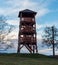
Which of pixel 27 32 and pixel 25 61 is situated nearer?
pixel 25 61

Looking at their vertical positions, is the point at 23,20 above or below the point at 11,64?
above

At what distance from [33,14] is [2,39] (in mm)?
13466

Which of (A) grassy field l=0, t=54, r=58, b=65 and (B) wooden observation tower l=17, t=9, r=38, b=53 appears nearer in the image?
(A) grassy field l=0, t=54, r=58, b=65

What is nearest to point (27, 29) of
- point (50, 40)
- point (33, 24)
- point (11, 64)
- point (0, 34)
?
Answer: point (33, 24)

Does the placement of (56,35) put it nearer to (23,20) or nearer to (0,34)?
(23,20)

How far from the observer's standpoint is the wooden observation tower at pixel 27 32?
5709cm

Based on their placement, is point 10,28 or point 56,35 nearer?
point 10,28

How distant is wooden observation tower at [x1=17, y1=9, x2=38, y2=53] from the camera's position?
2248 inches

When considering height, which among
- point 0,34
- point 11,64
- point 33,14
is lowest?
point 11,64

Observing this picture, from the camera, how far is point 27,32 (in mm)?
57250

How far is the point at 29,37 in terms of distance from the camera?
57469 millimetres

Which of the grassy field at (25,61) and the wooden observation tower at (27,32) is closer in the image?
the grassy field at (25,61)

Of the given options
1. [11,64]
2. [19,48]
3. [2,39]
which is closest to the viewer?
[11,64]

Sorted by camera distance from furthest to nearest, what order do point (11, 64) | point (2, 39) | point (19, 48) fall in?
1. point (19, 48)
2. point (2, 39)
3. point (11, 64)
